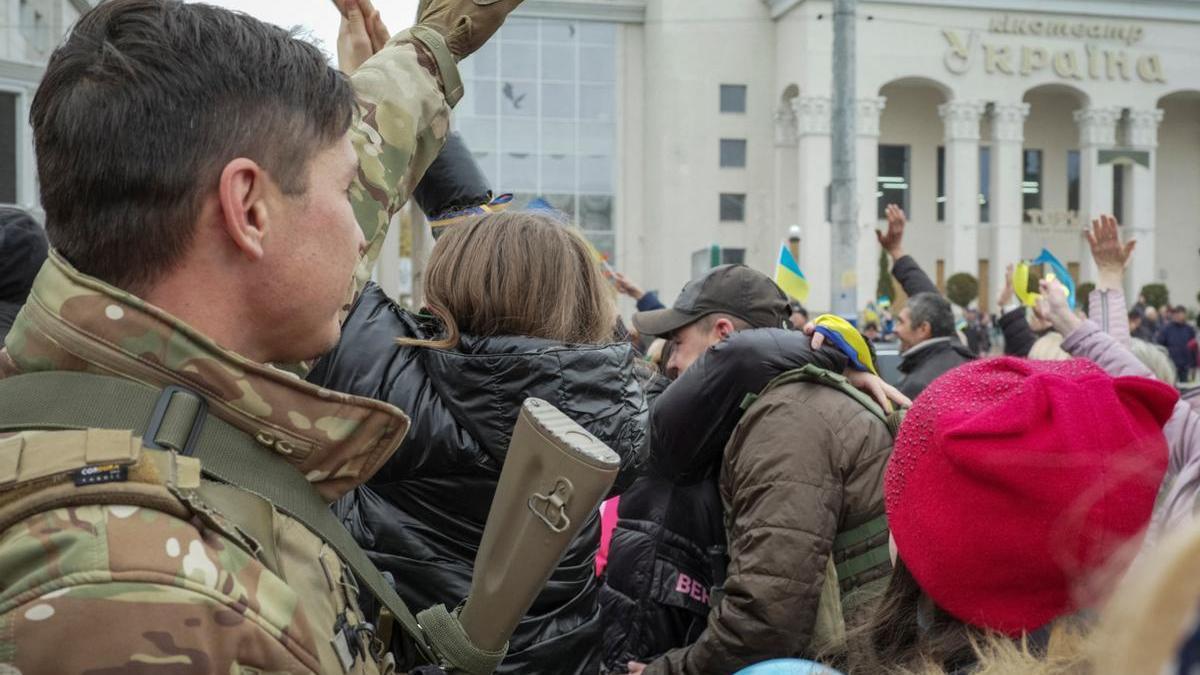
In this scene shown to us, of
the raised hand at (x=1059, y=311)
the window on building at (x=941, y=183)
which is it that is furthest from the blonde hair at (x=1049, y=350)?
the window on building at (x=941, y=183)

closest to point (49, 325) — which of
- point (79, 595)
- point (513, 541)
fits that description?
point (79, 595)

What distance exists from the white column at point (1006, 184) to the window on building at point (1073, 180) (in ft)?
17.4

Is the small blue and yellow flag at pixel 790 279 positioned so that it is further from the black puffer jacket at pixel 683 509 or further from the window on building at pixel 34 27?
the window on building at pixel 34 27

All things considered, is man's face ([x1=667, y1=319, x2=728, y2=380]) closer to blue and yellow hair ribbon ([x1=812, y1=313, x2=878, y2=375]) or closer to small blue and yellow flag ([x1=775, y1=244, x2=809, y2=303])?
blue and yellow hair ribbon ([x1=812, y1=313, x2=878, y2=375])

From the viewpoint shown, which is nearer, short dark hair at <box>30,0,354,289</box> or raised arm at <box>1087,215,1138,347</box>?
short dark hair at <box>30,0,354,289</box>

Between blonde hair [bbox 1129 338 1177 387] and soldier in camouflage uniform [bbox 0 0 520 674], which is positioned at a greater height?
soldier in camouflage uniform [bbox 0 0 520 674]

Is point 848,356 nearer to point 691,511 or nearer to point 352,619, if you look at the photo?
point 691,511

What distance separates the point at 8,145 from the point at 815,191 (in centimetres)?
3446

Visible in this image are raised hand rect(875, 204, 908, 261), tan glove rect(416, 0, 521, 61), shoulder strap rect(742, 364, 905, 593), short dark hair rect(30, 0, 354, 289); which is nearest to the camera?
short dark hair rect(30, 0, 354, 289)

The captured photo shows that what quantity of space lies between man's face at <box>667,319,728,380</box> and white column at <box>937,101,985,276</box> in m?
43.6

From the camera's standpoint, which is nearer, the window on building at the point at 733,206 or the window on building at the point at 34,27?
the window on building at the point at 34,27

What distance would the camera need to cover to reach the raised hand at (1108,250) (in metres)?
4.83

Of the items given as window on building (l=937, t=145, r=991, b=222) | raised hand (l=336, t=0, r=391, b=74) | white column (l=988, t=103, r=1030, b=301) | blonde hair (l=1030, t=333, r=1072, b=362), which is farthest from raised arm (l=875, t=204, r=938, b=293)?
window on building (l=937, t=145, r=991, b=222)

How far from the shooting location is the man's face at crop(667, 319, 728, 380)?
3.70 meters
